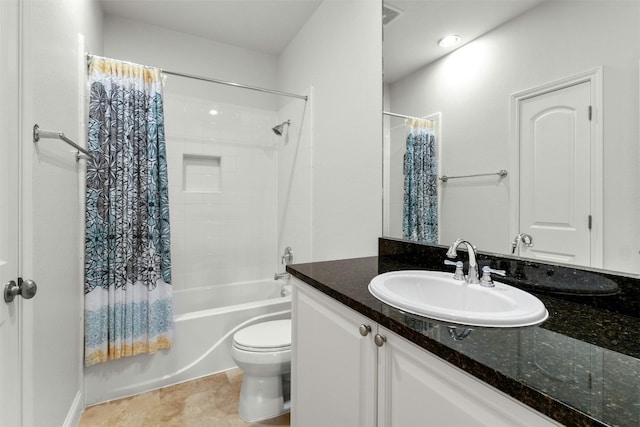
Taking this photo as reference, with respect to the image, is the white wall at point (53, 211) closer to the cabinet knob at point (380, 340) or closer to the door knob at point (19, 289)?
the door knob at point (19, 289)

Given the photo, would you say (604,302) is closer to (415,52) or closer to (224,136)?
(415,52)

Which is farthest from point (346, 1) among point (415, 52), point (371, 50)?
point (415, 52)

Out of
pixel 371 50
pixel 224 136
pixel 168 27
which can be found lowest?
pixel 224 136

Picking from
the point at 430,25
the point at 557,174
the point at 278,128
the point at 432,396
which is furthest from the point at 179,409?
the point at 430,25

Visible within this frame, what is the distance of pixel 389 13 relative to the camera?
1.51 m

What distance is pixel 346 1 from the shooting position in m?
1.86

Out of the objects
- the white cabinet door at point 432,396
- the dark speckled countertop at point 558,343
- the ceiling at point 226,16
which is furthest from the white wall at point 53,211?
the white cabinet door at point 432,396

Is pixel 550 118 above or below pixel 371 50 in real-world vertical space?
below

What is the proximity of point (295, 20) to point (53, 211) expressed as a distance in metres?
2.09

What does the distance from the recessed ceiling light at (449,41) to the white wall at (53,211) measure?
1.48 m

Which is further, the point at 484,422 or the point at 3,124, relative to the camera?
the point at 3,124

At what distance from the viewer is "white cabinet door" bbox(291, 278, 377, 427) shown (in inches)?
33.6

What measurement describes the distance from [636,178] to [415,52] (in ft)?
3.21

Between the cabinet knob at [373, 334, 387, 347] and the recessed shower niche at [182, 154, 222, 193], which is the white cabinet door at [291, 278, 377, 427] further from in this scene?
the recessed shower niche at [182, 154, 222, 193]
